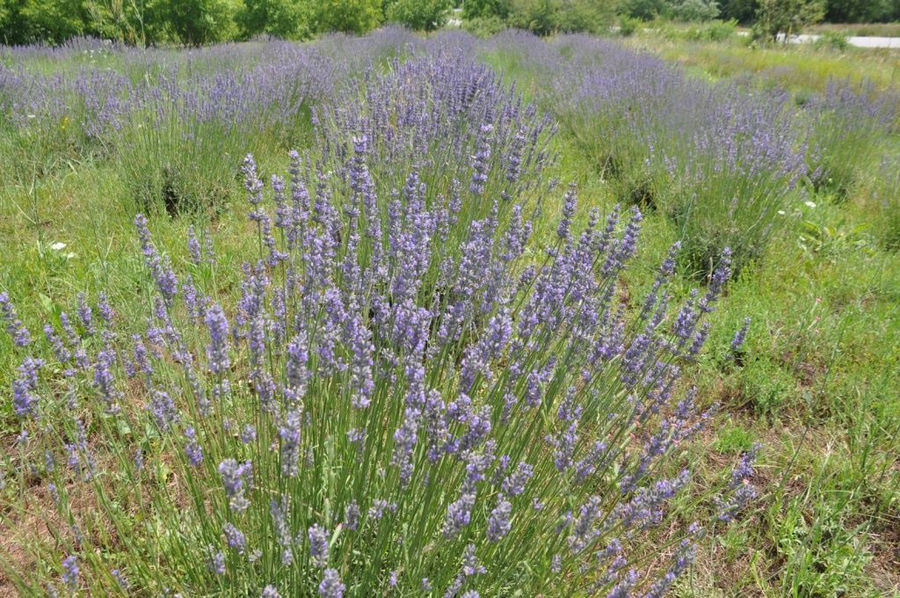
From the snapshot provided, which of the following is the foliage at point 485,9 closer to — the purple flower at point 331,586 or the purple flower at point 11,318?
the purple flower at point 11,318

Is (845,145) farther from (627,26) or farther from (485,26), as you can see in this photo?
(627,26)

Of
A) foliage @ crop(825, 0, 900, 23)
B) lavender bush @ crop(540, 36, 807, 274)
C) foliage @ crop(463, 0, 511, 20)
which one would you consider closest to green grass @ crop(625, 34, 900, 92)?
foliage @ crop(463, 0, 511, 20)

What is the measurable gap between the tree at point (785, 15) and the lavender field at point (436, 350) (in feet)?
52.8

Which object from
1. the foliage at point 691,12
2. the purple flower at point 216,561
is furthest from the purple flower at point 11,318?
the foliage at point 691,12

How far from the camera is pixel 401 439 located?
1018mm

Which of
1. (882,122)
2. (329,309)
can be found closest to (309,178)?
(329,309)

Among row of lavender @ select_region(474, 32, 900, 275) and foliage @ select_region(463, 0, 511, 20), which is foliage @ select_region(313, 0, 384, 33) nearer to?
foliage @ select_region(463, 0, 511, 20)

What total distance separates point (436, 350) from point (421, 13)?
722 inches

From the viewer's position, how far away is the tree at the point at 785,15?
17.8 meters

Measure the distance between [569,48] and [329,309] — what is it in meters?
11.4

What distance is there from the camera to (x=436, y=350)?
140 centimetres

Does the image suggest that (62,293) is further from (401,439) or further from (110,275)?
(401,439)

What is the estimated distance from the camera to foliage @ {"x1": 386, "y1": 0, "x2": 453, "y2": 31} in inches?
666

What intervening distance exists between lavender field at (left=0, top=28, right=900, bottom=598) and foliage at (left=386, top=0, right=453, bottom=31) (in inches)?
524
